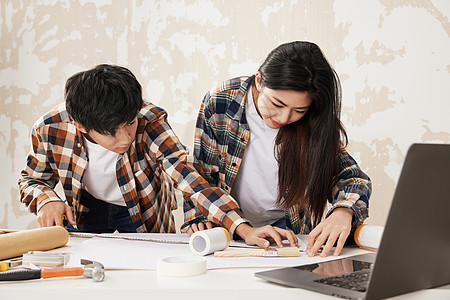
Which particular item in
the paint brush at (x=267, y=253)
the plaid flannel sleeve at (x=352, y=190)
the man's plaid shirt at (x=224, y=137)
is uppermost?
the man's plaid shirt at (x=224, y=137)

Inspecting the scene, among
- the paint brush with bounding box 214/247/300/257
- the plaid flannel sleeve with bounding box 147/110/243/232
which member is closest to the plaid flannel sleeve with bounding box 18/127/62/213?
the plaid flannel sleeve with bounding box 147/110/243/232

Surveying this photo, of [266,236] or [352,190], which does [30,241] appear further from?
[352,190]

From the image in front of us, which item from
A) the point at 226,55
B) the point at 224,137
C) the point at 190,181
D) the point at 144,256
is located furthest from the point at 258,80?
the point at 226,55

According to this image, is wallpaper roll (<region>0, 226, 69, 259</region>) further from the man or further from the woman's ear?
the woman's ear

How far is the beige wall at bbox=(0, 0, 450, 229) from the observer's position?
6.97ft

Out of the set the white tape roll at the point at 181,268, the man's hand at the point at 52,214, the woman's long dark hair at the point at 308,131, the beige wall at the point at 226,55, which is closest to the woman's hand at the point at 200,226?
the woman's long dark hair at the point at 308,131

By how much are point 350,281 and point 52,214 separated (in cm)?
94

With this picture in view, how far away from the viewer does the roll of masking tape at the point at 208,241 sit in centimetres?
110

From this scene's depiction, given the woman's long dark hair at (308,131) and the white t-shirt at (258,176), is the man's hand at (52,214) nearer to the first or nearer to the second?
the white t-shirt at (258,176)

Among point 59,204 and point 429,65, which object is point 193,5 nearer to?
point 429,65

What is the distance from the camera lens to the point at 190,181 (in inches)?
58.6

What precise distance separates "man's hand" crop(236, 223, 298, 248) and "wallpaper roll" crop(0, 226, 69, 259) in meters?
0.45

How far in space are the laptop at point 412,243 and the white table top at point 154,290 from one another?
2 centimetres

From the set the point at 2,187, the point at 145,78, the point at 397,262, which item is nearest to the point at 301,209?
the point at 397,262
